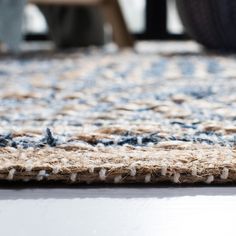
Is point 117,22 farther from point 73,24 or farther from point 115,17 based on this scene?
point 73,24

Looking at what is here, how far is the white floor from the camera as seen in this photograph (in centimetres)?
32

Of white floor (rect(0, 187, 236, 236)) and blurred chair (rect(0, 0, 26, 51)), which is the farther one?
blurred chair (rect(0, 0, 26, 51))

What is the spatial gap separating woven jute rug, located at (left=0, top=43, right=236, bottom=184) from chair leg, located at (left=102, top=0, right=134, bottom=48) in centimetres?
71

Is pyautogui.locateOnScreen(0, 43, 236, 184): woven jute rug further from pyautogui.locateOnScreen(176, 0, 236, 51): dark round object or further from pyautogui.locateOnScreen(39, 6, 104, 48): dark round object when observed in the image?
pyautogui.locateOnScreen(39, 6, 104, 48): dark round object

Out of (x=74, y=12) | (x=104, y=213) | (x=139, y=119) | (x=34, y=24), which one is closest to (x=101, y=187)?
(x=104, y=213)

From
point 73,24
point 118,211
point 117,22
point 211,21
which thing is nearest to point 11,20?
point 211,21

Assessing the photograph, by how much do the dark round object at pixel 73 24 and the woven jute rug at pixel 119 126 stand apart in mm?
951

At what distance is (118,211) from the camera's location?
1.15 feet

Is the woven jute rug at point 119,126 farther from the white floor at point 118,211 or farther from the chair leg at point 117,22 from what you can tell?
the chair leg at point 117,22

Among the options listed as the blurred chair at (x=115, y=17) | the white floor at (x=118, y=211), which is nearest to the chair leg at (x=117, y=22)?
the blurred chair at (x=115, y=17)

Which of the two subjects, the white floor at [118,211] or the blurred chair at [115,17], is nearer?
the white floor at [118,211]

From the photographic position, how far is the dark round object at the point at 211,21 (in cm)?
116

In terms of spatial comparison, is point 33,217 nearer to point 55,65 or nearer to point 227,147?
point 227,147

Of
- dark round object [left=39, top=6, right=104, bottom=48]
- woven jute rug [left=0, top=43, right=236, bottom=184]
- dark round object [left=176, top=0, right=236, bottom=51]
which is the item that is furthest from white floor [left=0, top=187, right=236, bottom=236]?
dark round object [left=39, top=6, right=104, bottom=48]
